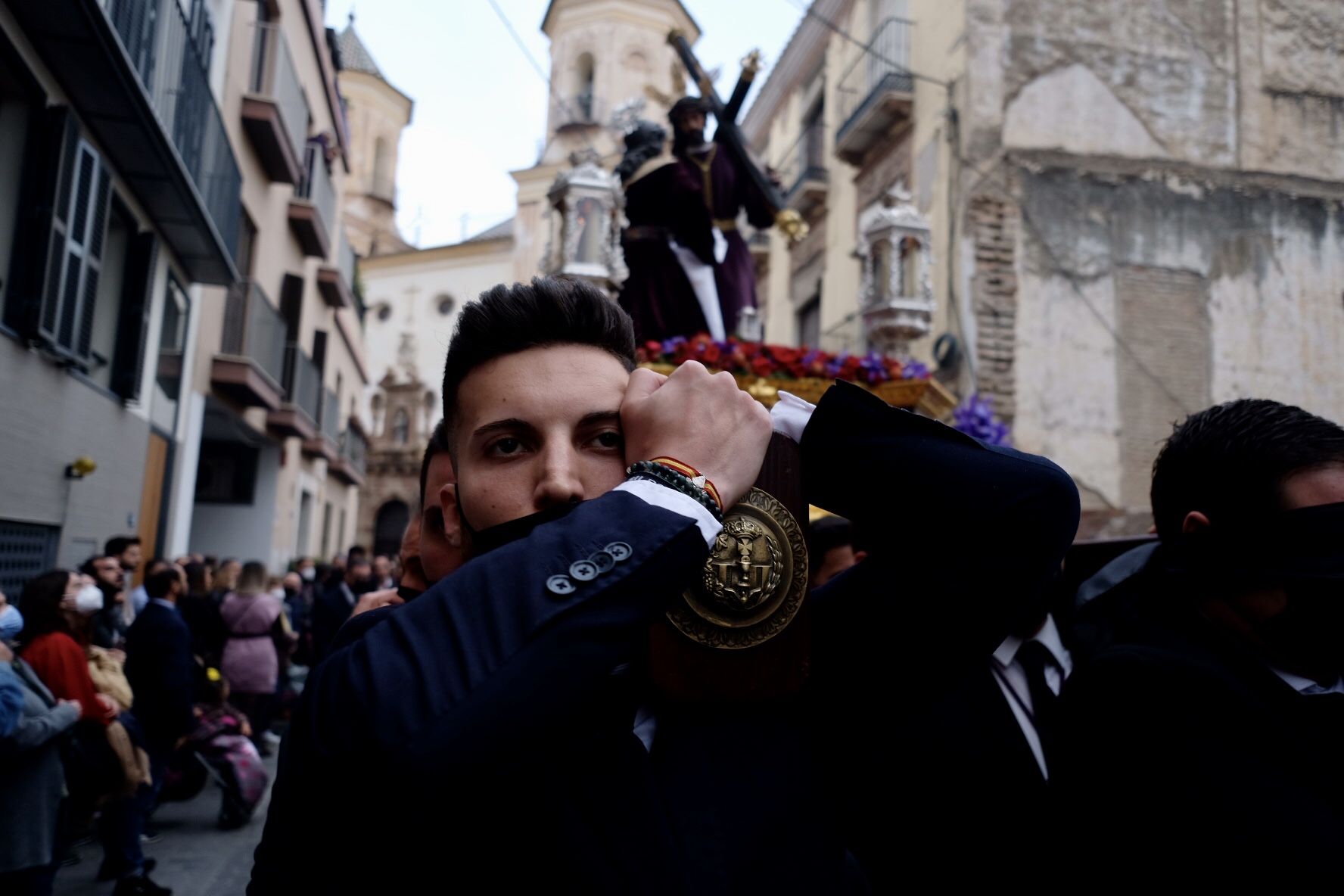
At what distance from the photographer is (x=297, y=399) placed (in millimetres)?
18328

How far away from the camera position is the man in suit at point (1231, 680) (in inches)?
69.6

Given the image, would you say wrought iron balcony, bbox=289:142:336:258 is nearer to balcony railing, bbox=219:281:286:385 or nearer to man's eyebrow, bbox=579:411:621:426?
balcony railing, bbox=219:281:286:385

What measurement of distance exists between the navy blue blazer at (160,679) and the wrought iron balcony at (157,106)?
3768 mm

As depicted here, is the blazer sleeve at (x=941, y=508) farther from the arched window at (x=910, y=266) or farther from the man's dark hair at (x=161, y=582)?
the arched window at (x=910, y=266)

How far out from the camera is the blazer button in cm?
117

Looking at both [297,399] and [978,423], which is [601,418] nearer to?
[978,423]

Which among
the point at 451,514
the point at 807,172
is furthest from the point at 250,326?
the point at 451,514

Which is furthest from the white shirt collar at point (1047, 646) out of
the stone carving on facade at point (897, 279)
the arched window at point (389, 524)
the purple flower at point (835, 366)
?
the arched window at point (389, 524)

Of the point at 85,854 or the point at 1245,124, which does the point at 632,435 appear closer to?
the point at 85,854

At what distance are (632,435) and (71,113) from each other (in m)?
8.08

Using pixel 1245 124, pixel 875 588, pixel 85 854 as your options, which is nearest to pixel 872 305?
pixel 1245 124

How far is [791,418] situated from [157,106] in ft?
29.8

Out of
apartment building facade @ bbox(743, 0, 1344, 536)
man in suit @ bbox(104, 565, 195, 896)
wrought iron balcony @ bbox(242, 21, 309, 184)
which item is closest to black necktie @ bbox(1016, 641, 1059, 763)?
man in suit @ bbox(104, 565, 195, 896)

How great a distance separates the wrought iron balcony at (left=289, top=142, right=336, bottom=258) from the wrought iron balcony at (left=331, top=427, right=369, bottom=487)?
7.06 meters
